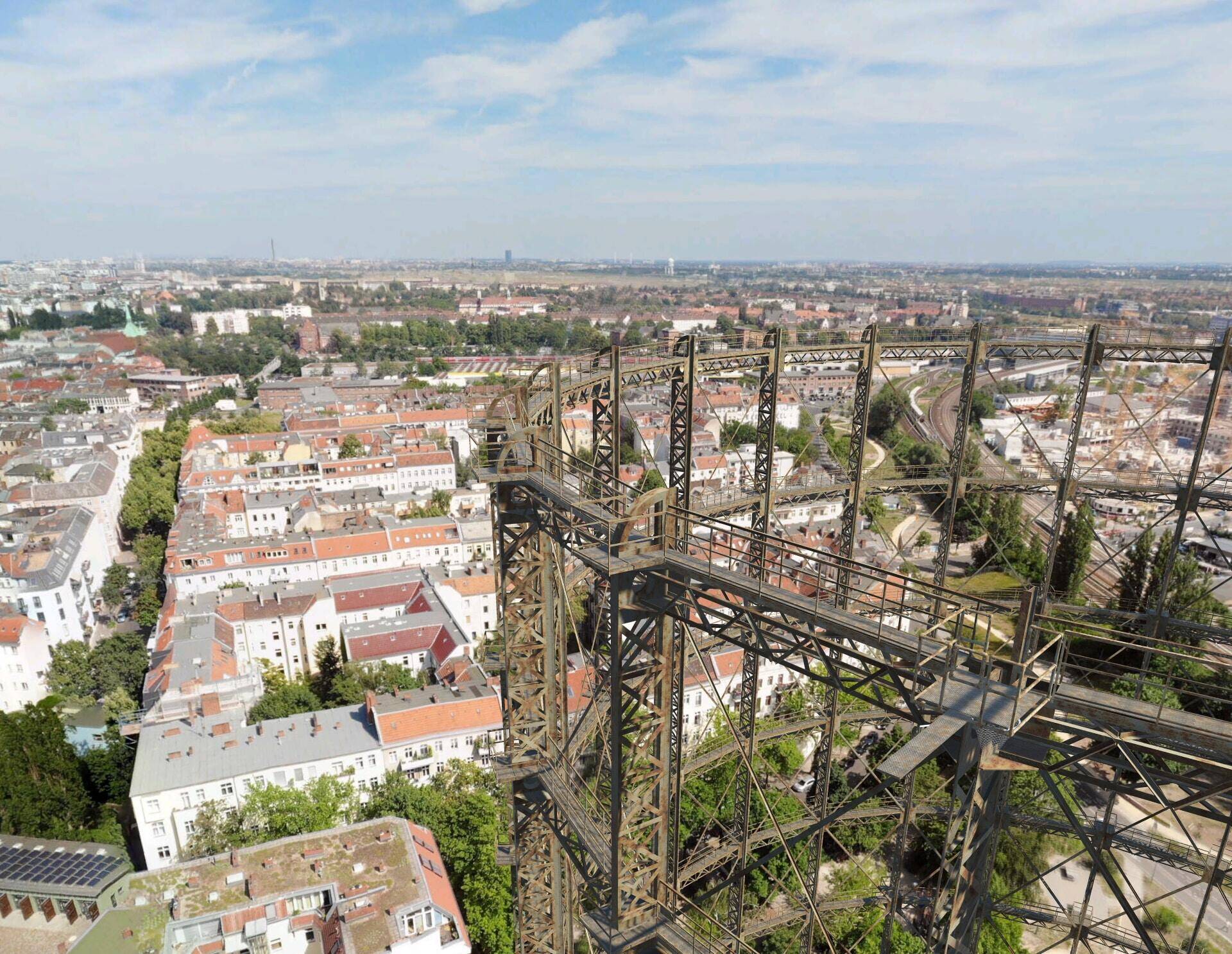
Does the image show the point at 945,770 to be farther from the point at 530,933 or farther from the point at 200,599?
the point at 200,599

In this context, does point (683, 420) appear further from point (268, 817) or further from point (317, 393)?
point (317, 393)

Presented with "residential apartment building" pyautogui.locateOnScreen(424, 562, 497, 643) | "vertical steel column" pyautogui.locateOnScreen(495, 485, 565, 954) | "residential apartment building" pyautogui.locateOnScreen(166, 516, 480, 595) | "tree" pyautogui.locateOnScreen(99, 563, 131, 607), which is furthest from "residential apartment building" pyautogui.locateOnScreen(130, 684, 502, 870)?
"tree" pyautogui.locateOnScreen(99, 563, 131, 607)

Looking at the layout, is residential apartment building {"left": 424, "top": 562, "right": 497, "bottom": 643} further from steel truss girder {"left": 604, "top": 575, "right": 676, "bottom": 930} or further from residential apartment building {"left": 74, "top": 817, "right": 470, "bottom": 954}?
steel truss girder {"left": 604, "top": 575, "right": 676, "bottom": 930}

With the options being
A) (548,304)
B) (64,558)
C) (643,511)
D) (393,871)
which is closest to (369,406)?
(64,558)

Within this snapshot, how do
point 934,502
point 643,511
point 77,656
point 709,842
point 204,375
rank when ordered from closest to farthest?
point 643,511
point 709,842
point 77,656
point 934,502
point 204,375

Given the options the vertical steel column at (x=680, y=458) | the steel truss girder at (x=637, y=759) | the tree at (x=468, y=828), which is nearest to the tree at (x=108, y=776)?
the tree at (x=468, y=828)

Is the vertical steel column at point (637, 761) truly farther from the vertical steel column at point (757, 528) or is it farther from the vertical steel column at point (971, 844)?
the vertical steel column at point (757, 528)
